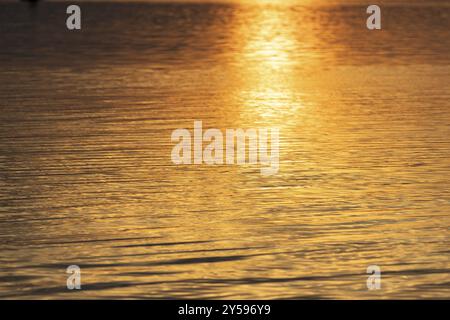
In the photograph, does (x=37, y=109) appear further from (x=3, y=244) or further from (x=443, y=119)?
(x=3, y=244)

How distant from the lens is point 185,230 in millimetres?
9719

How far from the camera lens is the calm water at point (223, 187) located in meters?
8.46

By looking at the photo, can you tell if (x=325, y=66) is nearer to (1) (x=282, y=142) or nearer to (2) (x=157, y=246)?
(1) (x=282, y=142)

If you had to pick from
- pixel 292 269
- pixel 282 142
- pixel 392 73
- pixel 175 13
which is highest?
pixel 175 13

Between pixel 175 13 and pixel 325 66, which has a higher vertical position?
pixel 175 13

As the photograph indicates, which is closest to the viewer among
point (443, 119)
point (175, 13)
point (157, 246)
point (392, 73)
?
point (157, 246)

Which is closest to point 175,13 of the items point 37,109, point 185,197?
point 37,109

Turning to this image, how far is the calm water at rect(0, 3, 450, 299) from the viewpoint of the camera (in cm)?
846

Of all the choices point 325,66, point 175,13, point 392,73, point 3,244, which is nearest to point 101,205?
point 3,244

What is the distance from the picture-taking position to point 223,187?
1146 centimetres

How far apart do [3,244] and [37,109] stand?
8.24 metres

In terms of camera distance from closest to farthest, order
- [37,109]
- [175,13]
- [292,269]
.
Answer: [292,269] → [37,109] → [175,13]

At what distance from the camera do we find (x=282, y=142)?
1409cm

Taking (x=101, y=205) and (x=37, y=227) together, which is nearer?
(x=37, y=227)
